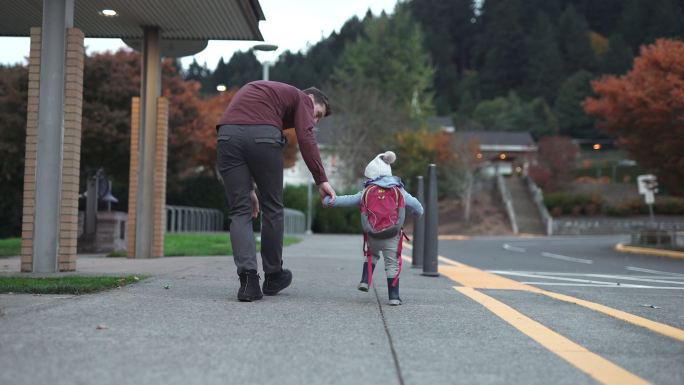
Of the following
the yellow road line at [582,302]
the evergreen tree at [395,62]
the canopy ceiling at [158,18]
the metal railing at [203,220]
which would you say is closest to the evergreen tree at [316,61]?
the evergreen tree at [395,62]

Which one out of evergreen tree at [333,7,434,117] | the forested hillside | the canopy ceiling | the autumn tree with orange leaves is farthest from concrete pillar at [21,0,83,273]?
the forested hillside

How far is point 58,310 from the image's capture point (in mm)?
4203

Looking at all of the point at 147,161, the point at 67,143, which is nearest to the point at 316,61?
the point at 147,161

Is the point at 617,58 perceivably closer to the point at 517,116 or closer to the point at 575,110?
the point at 575,110

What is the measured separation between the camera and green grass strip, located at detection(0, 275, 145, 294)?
5196 millimetres

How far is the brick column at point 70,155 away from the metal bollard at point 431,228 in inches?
146

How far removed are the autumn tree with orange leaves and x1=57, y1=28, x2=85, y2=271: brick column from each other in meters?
16.9

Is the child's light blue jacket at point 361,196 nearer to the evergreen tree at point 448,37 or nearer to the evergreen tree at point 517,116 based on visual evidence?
the evergreen tree at point 517,116

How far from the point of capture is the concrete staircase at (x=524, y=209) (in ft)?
171

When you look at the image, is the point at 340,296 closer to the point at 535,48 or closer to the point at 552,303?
the point at 552,303

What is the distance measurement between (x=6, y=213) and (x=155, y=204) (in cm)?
1764

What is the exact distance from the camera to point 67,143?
7.32 m

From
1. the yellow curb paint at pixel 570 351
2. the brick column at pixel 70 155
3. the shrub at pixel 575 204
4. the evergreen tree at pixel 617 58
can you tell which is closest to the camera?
the yellow curb paint at pixel 570 351

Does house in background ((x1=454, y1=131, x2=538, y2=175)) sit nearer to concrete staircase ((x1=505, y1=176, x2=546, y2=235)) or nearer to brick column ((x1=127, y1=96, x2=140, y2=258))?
concrete staircase ((x1=505, y1=176, x2=546, y2=235))
